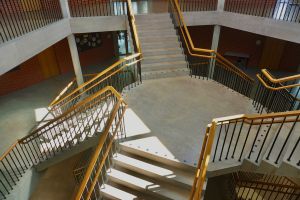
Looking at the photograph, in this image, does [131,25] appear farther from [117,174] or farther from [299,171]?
[299,171]

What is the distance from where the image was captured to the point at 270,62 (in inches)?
525

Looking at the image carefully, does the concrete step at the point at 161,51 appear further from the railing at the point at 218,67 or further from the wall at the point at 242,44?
the wall at the point at 242,44

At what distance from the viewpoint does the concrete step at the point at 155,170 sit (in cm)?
439

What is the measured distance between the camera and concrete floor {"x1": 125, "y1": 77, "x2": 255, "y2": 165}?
194 inches

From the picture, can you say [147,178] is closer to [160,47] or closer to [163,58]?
[163,58]

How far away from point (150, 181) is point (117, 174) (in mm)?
696

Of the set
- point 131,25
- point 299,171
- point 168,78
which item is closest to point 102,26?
point 131,25

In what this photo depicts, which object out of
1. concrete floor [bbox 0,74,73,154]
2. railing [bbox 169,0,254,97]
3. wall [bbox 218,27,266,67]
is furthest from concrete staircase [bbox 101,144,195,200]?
wall [bbox 218,27,266,67]

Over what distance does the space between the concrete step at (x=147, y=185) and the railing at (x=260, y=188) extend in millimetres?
2926

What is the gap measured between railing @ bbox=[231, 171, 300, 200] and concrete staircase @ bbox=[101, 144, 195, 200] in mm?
2843

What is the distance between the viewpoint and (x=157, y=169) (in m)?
4.59

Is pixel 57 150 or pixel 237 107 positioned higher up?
pixel 237 107

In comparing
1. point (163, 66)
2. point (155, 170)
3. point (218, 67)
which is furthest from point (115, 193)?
point (218, 67)

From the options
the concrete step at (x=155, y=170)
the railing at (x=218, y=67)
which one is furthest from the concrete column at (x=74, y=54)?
the concrete step at (x=155, y=170)
